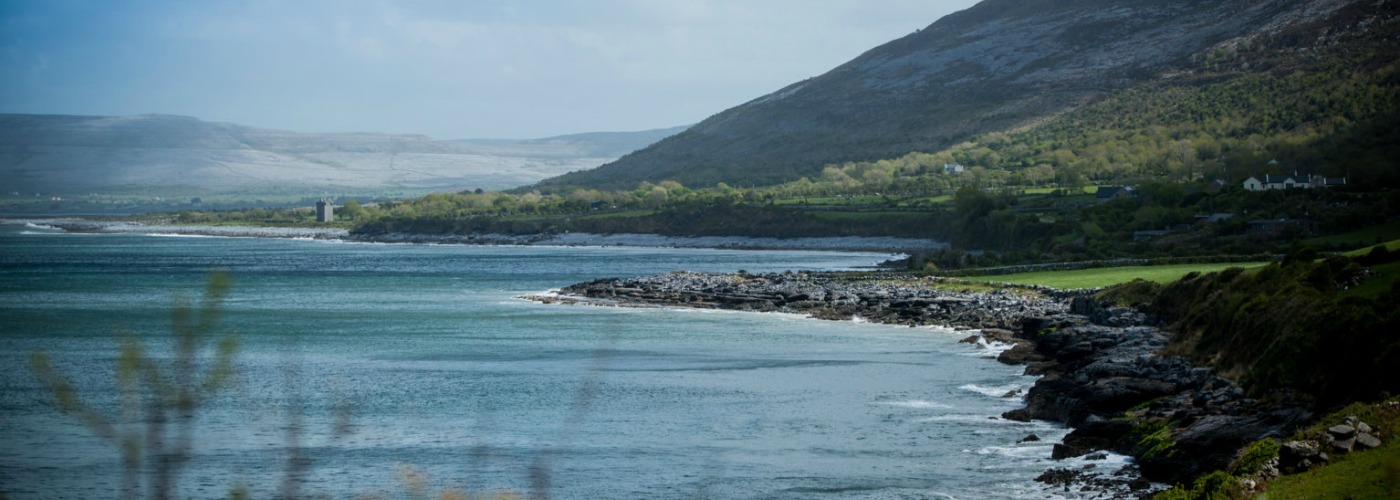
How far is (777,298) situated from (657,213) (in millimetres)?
91096

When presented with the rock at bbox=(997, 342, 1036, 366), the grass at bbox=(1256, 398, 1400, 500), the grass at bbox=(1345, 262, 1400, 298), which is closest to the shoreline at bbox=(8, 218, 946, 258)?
the rock at bbox=(997, 342, 1036, 366)

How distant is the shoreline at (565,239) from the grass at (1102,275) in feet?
124

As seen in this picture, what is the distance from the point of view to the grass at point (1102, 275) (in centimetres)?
5534

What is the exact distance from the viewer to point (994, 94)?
646ft

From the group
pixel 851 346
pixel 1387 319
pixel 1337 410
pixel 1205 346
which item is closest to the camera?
pixel 1337 410

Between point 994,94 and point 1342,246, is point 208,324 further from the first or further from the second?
point 994,94

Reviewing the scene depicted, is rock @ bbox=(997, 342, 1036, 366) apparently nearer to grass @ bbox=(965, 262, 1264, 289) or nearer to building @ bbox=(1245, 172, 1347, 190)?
grass @ bbox=(965, 262, 1264, 289)

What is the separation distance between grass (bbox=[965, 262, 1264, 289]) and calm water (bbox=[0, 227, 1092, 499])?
12167 millimetres

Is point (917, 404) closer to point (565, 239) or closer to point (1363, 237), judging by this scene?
point (1363, 237)

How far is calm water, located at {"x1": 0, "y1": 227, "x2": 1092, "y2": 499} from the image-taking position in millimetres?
22938

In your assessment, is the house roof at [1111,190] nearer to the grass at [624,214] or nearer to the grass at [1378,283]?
the grass at [624,214]

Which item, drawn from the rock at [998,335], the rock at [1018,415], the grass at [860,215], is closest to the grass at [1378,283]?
the rock at [1018,415]

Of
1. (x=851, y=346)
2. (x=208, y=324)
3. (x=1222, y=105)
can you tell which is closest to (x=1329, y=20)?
(x=1222, y=105)

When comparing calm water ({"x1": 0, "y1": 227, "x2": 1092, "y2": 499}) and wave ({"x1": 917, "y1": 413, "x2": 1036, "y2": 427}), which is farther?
Result: wave ({"x1": 917, "y1": 413, "x2": 1036, "y2": 427})
